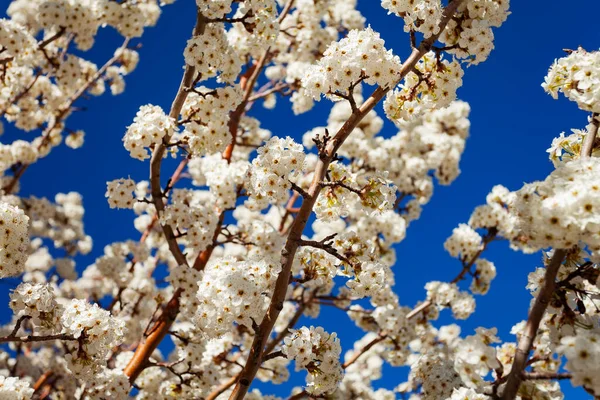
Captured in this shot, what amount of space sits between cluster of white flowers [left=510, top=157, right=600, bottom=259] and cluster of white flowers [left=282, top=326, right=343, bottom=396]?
2515mm

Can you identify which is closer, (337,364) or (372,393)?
(337,364)

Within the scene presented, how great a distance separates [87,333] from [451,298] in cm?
784

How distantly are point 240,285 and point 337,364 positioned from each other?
1.37 meters

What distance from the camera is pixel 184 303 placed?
8148mm

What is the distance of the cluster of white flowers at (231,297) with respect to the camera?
5328 mm

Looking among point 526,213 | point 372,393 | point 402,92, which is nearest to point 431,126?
point 372,393

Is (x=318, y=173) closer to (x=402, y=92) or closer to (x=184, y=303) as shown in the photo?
(x=402, y=92)

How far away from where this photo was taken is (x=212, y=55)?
288 inches

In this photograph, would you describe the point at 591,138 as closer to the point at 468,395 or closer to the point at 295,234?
the point at 468,395

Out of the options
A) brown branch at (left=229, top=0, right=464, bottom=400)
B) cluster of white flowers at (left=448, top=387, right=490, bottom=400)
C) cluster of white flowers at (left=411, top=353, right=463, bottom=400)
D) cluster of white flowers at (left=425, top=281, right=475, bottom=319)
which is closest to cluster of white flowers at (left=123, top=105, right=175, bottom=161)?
brown branch at (left=229, top=0, right=464, bottom=400)

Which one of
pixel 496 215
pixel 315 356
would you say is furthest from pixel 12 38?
pixel 496 215

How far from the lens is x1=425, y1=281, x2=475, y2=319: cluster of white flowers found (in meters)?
10.9

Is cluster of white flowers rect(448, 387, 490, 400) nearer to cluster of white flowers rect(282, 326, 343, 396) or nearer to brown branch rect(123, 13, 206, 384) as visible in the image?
cluster of white flowers rect(282, 326, 343, 396)

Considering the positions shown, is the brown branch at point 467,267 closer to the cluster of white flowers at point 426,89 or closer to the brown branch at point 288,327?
the brown branch at point 288,327
